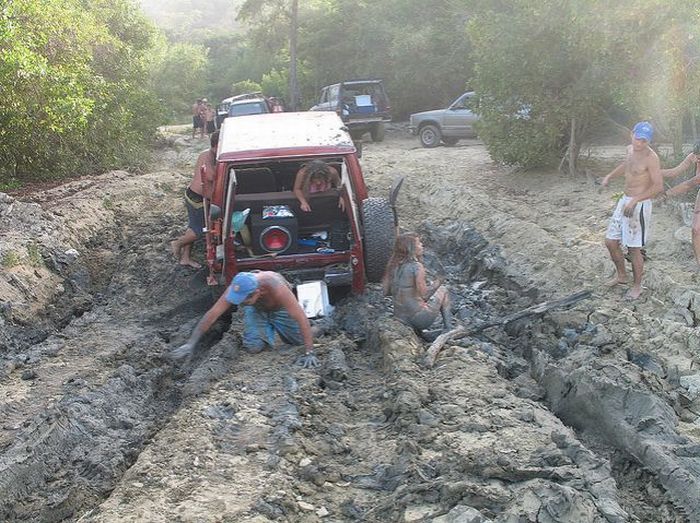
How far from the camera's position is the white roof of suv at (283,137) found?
7899 millimetres

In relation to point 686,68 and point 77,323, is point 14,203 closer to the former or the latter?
point 77,323

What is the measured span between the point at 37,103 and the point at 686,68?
9594 mm

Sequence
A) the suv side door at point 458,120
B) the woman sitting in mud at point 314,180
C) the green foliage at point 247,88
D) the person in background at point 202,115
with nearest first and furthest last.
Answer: the woman sitting in mud at point 314,180 < the suv side door at point 458,120 < the person in background at point 202,115 < the green foliage at point 247,88

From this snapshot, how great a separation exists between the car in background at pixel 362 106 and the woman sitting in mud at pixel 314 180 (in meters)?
14.1

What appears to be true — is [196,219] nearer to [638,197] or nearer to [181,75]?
[638,197]

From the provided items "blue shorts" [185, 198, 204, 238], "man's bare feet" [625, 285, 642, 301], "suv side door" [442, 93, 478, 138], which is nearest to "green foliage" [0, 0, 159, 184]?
"blue shorts" [185, 198, 204, 238]

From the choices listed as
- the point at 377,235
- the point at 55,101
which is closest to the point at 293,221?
the point at 377,235

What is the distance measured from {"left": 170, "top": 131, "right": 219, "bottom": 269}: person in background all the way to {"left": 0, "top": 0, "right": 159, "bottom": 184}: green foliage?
3.38 metres

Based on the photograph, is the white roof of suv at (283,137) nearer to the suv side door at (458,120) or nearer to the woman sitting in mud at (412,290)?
the woman sitting in mud at (412,290)

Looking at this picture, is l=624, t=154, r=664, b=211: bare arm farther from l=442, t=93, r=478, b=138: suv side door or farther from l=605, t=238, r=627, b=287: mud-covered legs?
l=442, t=93, r=478, b=138: suv side door

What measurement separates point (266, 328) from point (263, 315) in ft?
0.41

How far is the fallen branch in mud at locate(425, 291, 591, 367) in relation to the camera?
6.56 metres

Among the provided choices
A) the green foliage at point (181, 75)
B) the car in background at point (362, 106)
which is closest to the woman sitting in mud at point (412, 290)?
the car in background at point (362, 106)

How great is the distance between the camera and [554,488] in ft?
13.3
